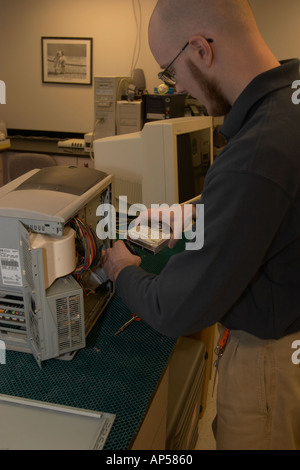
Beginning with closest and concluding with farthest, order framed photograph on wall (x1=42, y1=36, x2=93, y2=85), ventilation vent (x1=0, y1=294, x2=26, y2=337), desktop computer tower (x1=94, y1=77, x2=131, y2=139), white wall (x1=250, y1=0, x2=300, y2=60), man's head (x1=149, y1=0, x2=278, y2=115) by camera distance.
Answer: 1. man's head (x1=149, y1=0, x2=278, y2=115)
2. ventilation vent (x1=0, y1=294, x2=26, y2=337)
3. desktop computer tower (x1=94, y1=77, x2=131, y2=139)
4. white wall (x1=250, y1=0, x2=300, y2=60)
5. framed photograph on wall (x1=42, y1=36, x2=93, y2=85)

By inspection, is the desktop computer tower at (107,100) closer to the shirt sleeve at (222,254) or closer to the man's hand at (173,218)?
the man's hand at (173,218)

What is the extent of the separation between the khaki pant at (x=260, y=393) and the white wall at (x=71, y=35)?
3.59 metres

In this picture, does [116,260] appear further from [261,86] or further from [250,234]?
[261,86]

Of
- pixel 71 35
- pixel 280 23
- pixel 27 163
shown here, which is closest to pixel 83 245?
pixel 27 163

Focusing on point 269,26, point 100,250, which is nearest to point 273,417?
point 100,250

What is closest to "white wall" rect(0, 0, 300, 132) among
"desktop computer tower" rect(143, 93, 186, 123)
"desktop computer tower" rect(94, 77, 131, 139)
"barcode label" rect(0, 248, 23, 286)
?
"desktop computer tower" rect(94, 77, 131, 139)

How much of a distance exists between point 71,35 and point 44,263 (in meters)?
3.85

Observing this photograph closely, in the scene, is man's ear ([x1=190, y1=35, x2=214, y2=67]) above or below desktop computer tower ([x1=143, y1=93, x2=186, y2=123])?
below

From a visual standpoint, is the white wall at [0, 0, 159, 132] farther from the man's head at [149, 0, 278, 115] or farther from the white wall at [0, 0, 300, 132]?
the man's head at [149, 0, 278, 115]

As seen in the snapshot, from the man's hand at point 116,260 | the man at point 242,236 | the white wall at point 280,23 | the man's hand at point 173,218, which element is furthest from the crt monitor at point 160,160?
the white wall at point 280,23

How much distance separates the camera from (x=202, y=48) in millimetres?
803

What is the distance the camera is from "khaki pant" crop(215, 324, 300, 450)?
2.91ft
